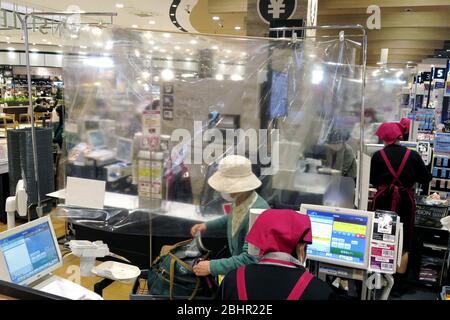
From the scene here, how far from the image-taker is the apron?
5.00ft

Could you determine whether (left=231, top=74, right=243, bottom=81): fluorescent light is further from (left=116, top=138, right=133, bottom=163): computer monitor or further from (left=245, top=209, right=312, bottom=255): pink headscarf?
(left=245, top=209, right=312, bottom=255): pink headscarf

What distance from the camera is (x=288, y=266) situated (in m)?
1.61

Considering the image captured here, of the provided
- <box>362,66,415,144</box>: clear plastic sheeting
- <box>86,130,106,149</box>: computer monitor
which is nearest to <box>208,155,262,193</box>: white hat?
<box>86,130,106,149</box>: computer monitor

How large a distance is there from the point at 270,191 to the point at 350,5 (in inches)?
185

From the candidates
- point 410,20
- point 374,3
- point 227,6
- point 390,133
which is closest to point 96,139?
point 390,133

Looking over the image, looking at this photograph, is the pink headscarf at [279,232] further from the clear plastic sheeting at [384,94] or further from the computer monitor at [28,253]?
the clear plastic sheeting at [384,94]

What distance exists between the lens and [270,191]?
3729 millimetres

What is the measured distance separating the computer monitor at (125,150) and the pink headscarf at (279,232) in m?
2.03

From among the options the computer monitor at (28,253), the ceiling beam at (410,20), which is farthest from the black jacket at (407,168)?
the ceiling beam at (410,20)

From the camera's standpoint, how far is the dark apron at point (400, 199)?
393cm

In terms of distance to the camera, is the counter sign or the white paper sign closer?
the white paper sign

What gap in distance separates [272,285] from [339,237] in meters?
1.02
